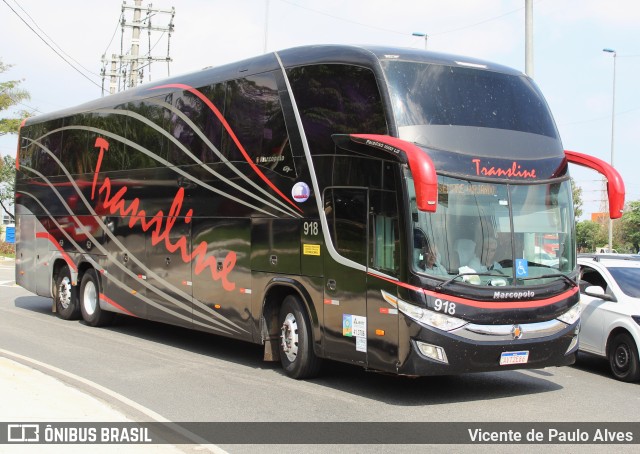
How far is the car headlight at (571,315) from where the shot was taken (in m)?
9.84

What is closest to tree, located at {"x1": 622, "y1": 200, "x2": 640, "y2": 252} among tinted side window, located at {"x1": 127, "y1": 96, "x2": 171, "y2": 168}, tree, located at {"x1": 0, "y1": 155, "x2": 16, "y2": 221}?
tree, located at {"x1": 0, "y1": 155, "x2": 16, "y2": 221}

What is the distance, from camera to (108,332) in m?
16.0

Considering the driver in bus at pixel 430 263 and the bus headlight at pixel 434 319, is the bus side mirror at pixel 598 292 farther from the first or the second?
the driver in bus at pixel 430 263

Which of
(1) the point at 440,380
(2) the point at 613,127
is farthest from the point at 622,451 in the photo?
(2) the point at 613,127

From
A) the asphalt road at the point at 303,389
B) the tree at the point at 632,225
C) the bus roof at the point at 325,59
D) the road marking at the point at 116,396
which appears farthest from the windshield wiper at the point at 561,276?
the tree at the point at 632,225

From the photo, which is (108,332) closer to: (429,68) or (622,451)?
(429,68)

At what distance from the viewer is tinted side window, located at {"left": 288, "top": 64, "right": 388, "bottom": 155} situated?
9.73 metres

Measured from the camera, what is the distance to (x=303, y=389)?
33.8 ft

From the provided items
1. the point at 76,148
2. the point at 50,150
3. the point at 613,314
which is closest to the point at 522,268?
the point at 613,314

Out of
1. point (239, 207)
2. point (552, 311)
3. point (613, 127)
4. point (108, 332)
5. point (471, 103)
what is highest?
point (613, 127)

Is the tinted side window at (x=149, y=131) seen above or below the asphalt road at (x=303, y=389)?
above

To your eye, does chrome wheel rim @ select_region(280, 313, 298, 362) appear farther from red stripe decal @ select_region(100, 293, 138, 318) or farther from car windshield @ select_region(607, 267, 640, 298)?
red stripe decal @ select_region(100, 293, 138, 318)

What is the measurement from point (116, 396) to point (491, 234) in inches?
188

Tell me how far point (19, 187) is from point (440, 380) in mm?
12399
